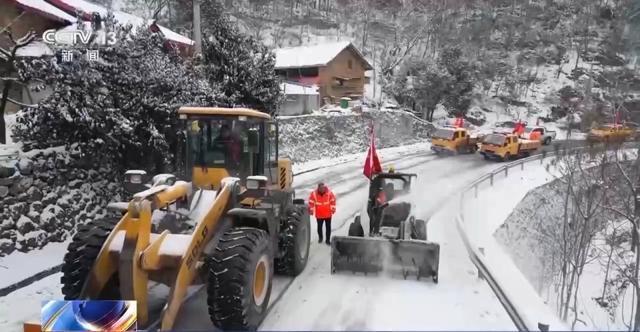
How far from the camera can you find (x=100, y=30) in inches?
421

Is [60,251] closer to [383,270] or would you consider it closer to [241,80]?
[383,270]

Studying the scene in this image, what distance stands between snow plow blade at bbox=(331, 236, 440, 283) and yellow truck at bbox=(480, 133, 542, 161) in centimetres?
1865

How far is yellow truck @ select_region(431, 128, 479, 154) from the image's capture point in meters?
25.8

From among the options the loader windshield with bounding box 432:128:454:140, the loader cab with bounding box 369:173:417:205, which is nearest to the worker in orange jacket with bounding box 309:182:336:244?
the loader cab with bounding box 369:173:417:205

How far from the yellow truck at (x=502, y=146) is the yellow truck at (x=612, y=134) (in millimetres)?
6748

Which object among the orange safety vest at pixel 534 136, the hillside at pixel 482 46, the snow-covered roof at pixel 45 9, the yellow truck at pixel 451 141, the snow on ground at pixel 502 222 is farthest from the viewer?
the orange safety vest at pixel 534 136

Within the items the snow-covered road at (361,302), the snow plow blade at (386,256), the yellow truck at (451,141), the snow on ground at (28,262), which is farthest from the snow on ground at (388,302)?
the yellow truck at (451,141)

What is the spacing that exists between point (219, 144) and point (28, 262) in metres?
4.14

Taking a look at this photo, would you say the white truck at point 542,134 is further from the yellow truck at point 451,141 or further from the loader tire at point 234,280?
the loader tire at point 234,280

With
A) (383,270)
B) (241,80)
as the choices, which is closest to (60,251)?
(383,270)

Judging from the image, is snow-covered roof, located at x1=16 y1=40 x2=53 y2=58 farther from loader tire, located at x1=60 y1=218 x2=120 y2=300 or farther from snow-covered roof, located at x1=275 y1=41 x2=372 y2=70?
snow-covered roof, located at x1=275 y1=41 x2=372 y2=70

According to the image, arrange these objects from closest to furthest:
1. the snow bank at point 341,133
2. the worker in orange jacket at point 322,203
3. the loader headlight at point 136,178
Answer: the loader headlight at point 136,178 → the worker in orange jacket at point 322,203 → the snow bank at point 341,133

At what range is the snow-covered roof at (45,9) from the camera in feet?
52.0

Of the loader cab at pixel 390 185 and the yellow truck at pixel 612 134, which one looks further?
the yellow truck at pixel 612 134
